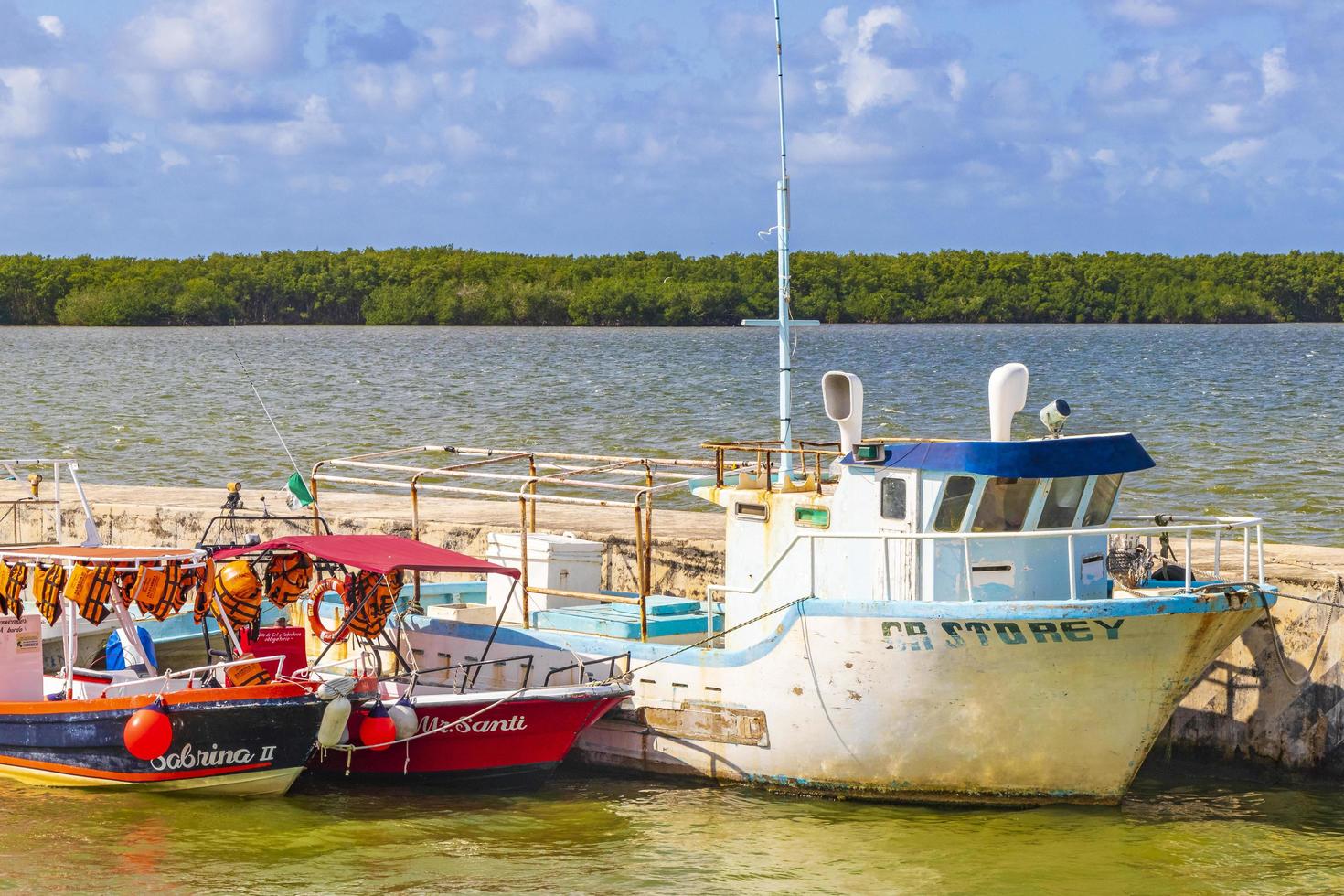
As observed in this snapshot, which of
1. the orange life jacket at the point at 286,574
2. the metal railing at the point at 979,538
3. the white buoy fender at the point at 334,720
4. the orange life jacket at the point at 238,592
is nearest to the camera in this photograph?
the metal railing at the point at 979,538

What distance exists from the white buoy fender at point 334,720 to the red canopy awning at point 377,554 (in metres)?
1.12

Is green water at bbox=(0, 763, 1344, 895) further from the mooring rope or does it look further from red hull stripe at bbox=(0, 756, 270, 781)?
the mooring rope

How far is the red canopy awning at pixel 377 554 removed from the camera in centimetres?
1412

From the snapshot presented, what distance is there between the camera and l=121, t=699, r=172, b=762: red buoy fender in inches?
526

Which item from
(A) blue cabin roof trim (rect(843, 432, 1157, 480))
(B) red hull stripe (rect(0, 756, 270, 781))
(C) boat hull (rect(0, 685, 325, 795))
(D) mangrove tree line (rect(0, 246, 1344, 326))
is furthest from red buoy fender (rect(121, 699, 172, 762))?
(D) mangrove tree line (rect(0, 246, 1344, 326))

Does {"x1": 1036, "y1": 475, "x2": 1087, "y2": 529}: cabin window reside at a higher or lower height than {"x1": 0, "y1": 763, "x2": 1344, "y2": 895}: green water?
higher

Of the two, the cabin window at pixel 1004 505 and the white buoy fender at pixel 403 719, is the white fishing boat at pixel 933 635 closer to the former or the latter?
the cabin window at pixel 1004 505

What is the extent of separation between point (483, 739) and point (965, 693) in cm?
400

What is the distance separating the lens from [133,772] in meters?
13.8

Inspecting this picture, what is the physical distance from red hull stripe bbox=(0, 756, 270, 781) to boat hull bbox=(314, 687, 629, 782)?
0.74 metres

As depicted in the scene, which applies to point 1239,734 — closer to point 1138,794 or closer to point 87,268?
point 1138,794

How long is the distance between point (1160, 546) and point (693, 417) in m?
32.0

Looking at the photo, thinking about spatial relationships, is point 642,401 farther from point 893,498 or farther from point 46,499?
point 893,498

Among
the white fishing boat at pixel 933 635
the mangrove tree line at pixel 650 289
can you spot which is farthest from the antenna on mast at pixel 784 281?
the mangrove tree line at pixel 650 289
